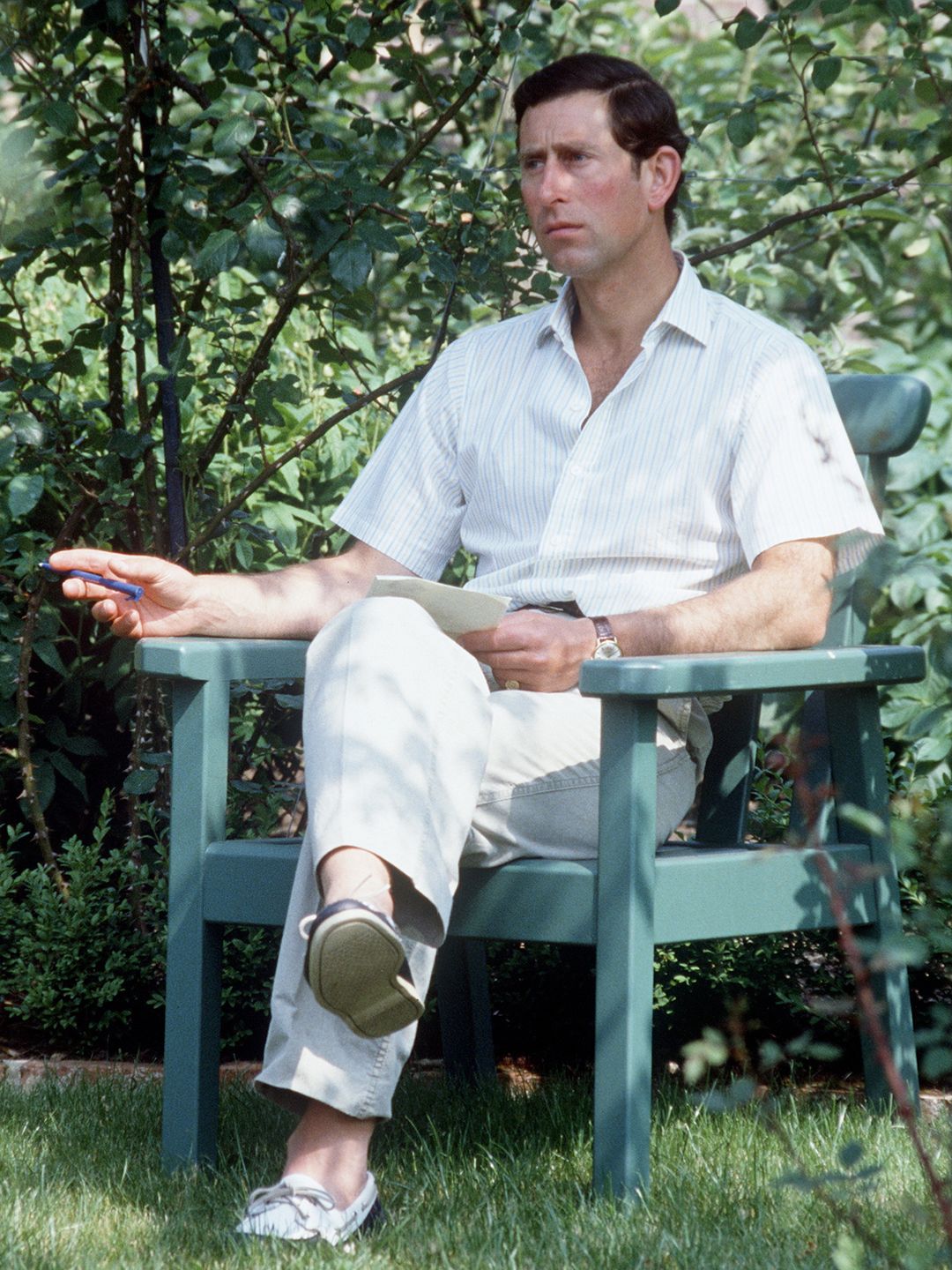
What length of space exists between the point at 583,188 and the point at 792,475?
597 millimetres

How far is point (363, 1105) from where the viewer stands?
1896 millimetres

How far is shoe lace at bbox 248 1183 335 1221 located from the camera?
1.83 metres

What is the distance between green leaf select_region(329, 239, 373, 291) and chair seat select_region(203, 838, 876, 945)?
0.97 m

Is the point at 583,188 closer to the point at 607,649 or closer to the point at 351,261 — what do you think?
the point at 351,261

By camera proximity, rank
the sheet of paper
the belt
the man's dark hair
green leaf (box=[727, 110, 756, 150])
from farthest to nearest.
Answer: green leaf (box=[727, 110, 756, 150]) < the man's dark hair < the belt < the sheet of paper

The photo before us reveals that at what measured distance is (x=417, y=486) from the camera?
9.05ft

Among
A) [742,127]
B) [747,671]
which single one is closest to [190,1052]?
[747,671]

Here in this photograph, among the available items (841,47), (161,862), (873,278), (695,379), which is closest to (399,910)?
(695,379)

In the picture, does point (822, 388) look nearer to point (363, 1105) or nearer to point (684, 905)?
point (684, 905)

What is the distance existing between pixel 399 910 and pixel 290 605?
675 millimetres

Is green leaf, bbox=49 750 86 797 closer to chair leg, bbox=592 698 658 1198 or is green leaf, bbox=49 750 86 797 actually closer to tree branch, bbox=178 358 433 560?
tree branch, bbox=178 358 433 560

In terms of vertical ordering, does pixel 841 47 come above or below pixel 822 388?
above

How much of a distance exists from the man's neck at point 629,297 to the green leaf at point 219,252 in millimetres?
561

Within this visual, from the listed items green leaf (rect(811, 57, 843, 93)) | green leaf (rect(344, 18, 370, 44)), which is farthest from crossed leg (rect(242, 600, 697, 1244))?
green leaf (rect(811, 57, 843, 93))
